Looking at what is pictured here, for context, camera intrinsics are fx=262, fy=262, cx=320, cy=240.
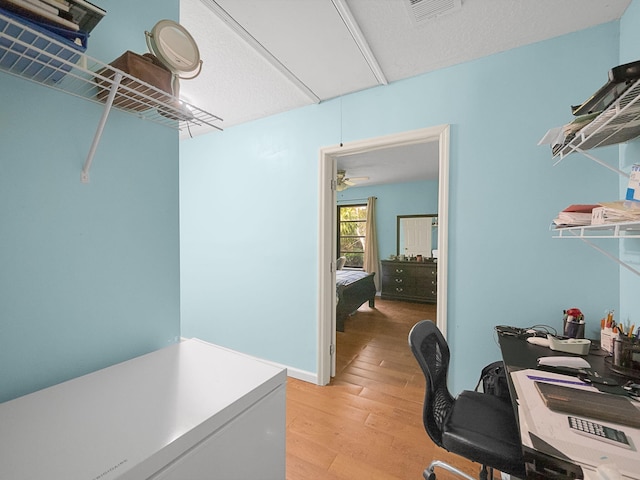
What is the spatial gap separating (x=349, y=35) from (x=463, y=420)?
2.18 m

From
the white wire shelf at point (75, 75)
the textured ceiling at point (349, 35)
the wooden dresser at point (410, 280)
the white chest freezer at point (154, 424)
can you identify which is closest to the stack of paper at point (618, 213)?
the textured ceiling at point (349, 35)

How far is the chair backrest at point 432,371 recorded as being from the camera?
123 cm

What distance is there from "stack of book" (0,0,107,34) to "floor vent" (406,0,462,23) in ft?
4.69

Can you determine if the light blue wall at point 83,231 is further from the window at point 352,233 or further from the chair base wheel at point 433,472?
the window at point 352,233

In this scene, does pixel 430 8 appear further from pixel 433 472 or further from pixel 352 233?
pixel 352 233

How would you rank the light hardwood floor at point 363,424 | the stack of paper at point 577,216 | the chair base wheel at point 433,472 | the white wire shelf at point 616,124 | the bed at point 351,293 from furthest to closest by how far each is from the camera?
the bed at point 351,293
the light hardwood floor at point 363,424
the chair base wheel at point 433,472
the stack of paper at point 577,216
the white wire shelf at point 616,124

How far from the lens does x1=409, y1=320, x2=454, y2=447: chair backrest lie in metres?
1.23

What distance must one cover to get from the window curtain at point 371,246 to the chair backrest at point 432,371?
16.1ft

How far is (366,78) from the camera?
2.04m

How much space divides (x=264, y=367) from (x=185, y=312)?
2.84m

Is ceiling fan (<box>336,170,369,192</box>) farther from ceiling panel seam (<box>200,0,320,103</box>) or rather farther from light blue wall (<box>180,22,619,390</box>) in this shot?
ceiling panel seam (<box>200,0,320,103</box>)

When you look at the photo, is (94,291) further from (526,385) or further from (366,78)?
(366,78)

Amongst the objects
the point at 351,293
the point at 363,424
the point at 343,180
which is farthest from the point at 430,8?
the point at 351,293

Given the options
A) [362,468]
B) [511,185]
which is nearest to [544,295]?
[511,185]
